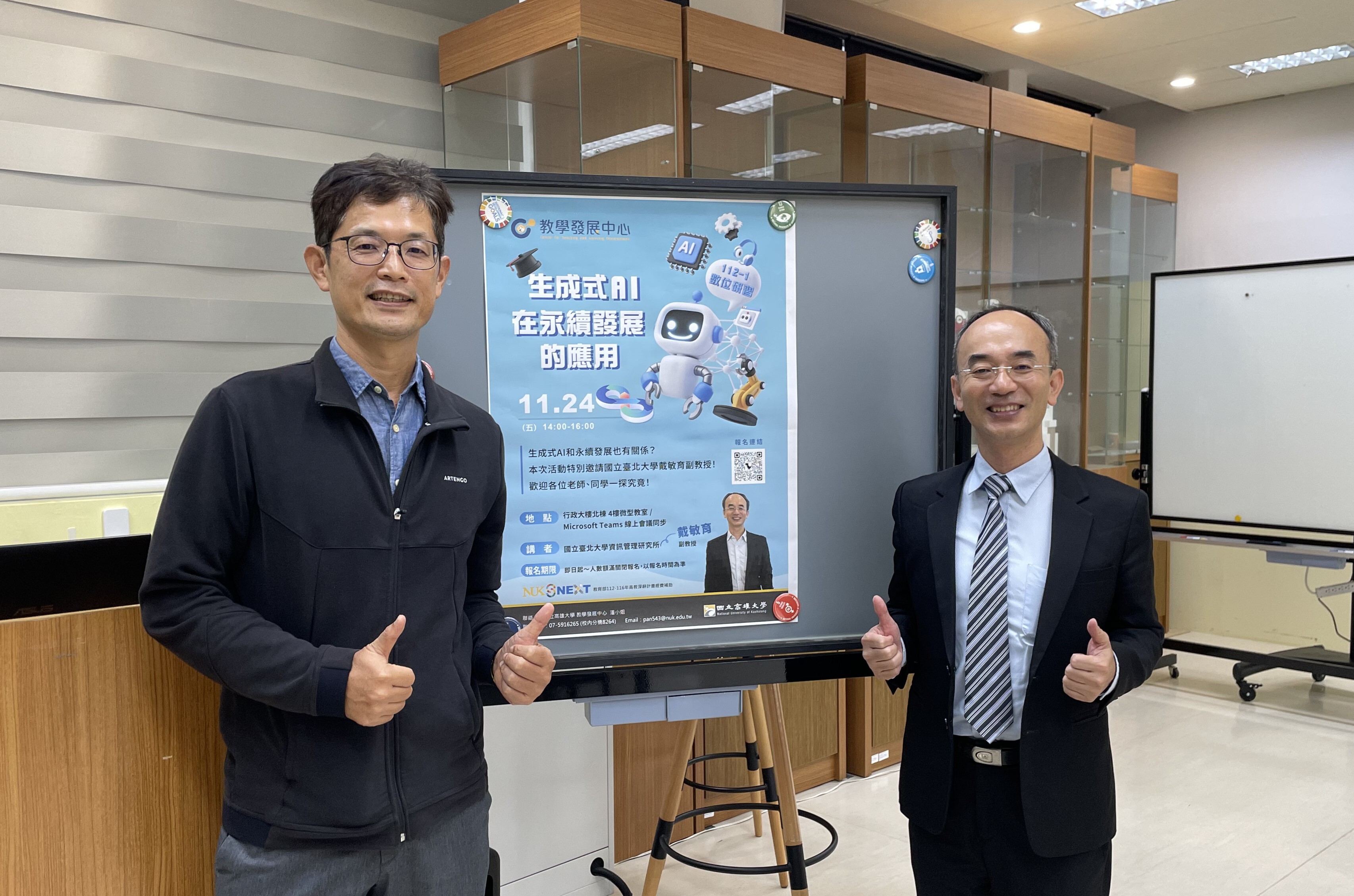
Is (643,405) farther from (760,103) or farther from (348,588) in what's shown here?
(760,103)

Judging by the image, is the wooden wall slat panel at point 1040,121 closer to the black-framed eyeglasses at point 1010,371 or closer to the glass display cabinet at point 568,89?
the glass display cabinet at point 568,89

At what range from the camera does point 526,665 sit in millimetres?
1395

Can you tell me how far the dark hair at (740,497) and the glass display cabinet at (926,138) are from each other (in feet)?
6.98

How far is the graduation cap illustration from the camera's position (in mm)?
1722

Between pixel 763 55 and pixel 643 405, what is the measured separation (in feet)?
6.57

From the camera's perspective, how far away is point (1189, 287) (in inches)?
193

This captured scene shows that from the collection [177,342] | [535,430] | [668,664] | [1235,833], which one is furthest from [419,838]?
[1235,833]

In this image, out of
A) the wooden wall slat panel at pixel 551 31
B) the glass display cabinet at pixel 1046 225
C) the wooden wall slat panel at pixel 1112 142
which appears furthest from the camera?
the wooden wall slat panel at pixel 1112 142

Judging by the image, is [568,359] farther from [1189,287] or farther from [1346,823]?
[1189,287]

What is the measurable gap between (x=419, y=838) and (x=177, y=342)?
1.82 meters

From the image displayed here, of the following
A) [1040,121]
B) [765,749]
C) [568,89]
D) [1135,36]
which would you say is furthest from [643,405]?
[1135,36]

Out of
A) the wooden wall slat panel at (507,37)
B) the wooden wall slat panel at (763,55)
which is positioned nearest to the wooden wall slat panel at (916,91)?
the wooden wall slat panel at (763,55)

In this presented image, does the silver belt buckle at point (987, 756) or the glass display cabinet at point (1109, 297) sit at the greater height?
the glass display cabinet at point (1109, 297)

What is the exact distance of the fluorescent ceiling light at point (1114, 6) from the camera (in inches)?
170
